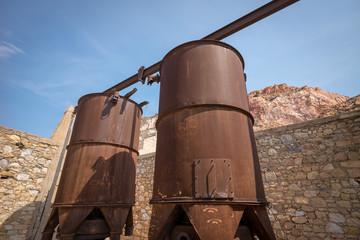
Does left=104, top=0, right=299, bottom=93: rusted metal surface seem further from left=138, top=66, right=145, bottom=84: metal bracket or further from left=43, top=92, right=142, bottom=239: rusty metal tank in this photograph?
left=43, top=92, right=142, bottom=239: rusty metal tank

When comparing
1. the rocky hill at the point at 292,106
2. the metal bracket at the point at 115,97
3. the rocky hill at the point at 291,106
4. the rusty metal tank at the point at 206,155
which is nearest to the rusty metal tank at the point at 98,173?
the metal bracket at the point at 115,97

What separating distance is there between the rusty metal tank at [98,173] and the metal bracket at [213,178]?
303 centimetres

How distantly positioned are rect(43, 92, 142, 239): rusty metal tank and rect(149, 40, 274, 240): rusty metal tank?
235 cm

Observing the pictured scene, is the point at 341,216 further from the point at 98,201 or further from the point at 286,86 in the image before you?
the point at 286,86

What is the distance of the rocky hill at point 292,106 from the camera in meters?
26.1

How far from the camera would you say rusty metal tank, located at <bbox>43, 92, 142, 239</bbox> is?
3.97 metres

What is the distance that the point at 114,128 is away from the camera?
492 centimetres

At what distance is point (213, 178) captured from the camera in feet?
6.94

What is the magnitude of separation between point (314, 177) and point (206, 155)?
4.51 m

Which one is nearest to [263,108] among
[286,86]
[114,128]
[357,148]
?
[286,86]

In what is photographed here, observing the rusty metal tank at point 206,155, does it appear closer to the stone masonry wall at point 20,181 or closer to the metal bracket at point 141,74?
the metal bracket at point 141,74

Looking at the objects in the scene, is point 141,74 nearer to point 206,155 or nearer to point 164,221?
point 206,155

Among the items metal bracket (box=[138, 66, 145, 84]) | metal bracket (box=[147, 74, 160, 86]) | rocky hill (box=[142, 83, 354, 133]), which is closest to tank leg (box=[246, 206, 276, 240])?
metal bracket (box=[147, 74, 160, 86])

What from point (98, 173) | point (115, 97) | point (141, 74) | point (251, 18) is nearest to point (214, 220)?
point (98, 173)
